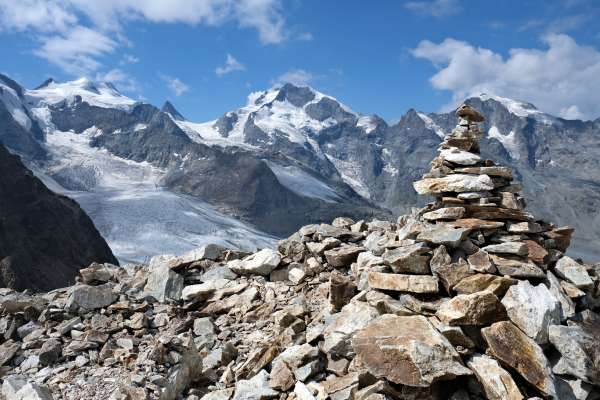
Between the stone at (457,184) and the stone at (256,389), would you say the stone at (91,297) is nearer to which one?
the stone at (256,389)

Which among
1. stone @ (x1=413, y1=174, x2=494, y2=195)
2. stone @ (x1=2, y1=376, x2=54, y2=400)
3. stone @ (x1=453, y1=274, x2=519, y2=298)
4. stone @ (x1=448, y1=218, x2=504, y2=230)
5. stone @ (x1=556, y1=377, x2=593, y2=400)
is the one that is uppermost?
stone @ (x1=413, y1=174, x2=494, y2=195)

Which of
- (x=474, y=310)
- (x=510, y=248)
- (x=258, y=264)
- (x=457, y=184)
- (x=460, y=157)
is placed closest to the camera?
(x=474, y=310)

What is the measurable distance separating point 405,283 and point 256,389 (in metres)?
3.19

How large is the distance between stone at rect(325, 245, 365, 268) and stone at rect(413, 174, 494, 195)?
250cm

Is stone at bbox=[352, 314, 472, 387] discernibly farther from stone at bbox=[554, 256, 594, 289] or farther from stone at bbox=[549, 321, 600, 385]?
stone at bbox=[554, 256, 594, 289]

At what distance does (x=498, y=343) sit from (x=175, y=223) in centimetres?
16400

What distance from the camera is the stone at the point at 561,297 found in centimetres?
879

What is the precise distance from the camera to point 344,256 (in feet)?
42.3

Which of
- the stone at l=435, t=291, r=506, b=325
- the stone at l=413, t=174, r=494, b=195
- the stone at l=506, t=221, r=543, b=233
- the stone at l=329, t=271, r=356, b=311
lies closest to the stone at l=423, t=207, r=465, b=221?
the stone at l=413, t=174, r=494, b=195

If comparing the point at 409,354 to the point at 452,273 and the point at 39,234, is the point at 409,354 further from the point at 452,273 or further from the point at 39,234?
the point at 39,234

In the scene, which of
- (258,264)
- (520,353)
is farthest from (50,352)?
(520,353)

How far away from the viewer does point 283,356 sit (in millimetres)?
8789

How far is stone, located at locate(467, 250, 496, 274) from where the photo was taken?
9.12 m

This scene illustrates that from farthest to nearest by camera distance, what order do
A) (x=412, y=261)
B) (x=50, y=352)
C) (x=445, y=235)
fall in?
(x=50, y=352)
(x=445, y=235)
(x=412, y=261)
